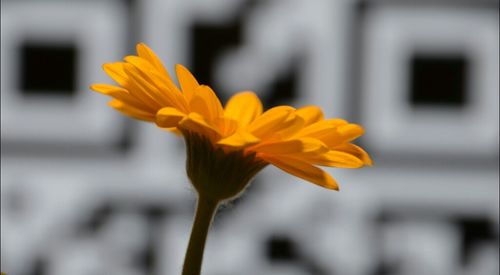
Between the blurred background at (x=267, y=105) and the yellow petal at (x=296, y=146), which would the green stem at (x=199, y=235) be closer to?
the yellow petal at (x=296, y=146)

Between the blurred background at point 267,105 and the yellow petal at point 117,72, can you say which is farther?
the blurred background at point 267,105

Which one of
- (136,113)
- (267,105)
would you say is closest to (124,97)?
(136,113)

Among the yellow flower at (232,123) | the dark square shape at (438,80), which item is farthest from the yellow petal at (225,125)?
the dark square shape at (438,80)

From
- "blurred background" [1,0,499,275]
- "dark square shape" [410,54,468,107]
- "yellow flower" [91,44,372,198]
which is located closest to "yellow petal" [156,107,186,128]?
"yellow flower" [91,44,372,198]

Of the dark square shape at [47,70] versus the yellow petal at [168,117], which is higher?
the dark square shape at [47,70]

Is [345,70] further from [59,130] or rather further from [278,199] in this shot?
[59,130]

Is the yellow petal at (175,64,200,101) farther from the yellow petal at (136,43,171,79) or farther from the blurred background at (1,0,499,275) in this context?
the blurred background at (1,0,499,275)

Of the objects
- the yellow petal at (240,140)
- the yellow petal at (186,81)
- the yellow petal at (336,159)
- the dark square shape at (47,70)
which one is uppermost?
the dark square shape at (47,70)
